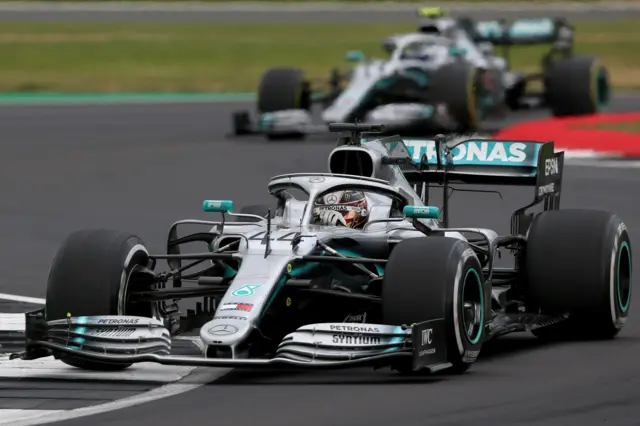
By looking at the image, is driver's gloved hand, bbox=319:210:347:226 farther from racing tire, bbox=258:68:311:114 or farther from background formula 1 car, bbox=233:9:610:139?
racing tire, bbox=258:68:311:114

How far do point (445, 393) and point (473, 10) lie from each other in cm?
5615

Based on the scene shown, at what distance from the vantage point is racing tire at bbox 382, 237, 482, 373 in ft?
34.3

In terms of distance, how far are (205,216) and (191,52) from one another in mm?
32606

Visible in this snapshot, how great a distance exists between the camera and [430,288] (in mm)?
10469

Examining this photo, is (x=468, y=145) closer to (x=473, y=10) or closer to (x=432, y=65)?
(x=432, y=65)

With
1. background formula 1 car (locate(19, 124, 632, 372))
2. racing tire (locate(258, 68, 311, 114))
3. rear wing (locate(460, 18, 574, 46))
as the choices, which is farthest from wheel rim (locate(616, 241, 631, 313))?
rear wing (locate(460, 18, 574, 46))

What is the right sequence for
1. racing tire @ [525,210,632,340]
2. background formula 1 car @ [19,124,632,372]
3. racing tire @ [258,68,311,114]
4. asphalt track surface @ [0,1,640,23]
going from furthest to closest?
asphalt track surface @ [0,1,640,23], racing tire @ [258,68,311,114], racing tire @ [525,210,632,340], background formula 1 car @ [19,124,632,372]

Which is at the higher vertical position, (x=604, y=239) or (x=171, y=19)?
(x=171, y=19)

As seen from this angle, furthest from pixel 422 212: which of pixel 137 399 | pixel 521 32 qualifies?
pixel 521 32

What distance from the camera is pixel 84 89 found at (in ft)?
144

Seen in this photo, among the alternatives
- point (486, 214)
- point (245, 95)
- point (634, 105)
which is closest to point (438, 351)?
point (486, 214)

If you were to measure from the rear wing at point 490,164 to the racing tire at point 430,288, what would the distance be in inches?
111

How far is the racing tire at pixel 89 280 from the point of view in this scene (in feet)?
36.3

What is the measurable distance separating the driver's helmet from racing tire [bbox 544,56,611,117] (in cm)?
2035
